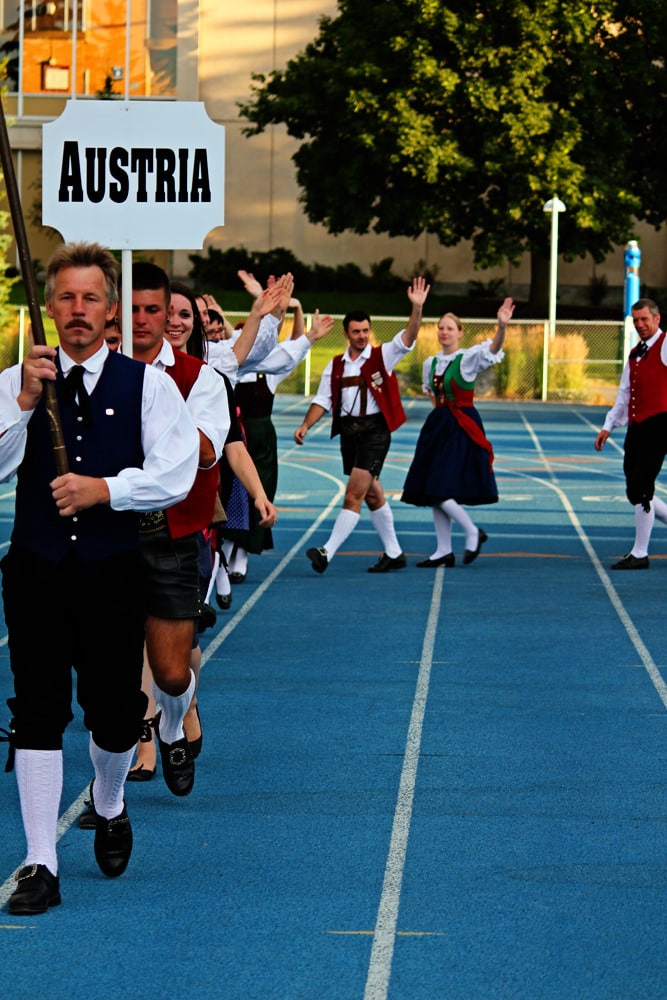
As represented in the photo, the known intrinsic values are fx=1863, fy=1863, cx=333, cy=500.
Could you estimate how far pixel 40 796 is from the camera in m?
5.43

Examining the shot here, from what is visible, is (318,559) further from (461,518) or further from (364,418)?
(461,518)

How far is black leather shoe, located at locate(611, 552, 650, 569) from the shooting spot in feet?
47.4

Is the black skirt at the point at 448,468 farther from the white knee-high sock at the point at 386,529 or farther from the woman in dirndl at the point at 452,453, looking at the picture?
the white knee-high sock at the point at 386,529

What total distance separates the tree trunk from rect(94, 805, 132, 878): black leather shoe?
42.9 m

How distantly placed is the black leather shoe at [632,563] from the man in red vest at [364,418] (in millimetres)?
1683

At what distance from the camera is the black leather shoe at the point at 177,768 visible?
691 centimetres

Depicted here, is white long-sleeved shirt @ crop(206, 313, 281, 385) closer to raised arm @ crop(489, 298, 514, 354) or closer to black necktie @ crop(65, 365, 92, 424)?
raised arm @ crop(489, 298, 514, 354)

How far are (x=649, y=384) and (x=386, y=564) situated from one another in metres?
2.51

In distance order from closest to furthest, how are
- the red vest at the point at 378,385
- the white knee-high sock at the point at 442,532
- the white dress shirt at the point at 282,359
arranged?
the white dress shirt at the point at 282,359
the red vest at the point at 378,385
the white knee-high sock at the point at 442,532

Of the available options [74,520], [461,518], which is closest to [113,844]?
[74,520]

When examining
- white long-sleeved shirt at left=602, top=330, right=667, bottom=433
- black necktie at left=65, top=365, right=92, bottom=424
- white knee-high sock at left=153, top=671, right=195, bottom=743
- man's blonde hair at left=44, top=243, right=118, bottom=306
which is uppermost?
man's blonde hair at left=44, top=243, right=118, bottom=306

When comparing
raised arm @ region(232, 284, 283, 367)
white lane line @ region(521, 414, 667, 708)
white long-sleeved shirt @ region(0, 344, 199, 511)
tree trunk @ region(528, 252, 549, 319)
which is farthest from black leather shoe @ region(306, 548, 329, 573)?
tree trunk @ region(528, 252, 549, 319)

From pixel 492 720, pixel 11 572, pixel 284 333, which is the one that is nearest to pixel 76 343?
pixel 11 572

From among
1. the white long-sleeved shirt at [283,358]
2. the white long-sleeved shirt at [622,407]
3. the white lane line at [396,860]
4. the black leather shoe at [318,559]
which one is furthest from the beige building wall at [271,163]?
the white lane line at [396,860]
